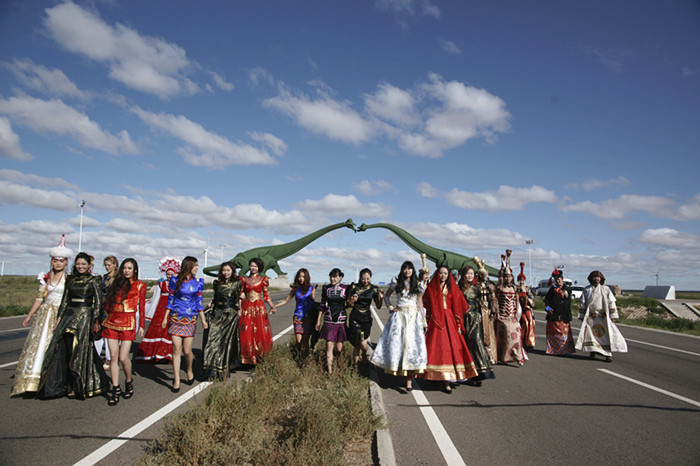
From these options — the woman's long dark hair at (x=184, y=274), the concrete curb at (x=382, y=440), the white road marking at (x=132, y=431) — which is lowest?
the white road marking at (x=132, y=431)

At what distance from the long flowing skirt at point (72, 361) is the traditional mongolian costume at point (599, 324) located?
9.34 m

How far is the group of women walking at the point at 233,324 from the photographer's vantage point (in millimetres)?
6109

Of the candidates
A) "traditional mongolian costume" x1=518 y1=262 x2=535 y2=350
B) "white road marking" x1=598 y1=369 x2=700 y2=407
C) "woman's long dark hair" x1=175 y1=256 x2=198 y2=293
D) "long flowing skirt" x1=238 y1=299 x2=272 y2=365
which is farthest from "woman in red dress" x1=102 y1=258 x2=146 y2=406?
"traditional mongolian costume" x1=518 y1=262 x2=535 y2=350

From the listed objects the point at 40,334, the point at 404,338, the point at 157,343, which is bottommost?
the point at 157,343

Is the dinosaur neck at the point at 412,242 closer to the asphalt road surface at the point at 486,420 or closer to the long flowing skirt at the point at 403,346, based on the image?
the asphalt road surface at the point at 486,420

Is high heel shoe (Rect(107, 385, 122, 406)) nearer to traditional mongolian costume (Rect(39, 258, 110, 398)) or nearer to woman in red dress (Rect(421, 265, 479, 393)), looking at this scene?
traditional mongolian costume (Rect(39, 258, 110, 398))

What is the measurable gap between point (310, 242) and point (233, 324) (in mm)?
19094

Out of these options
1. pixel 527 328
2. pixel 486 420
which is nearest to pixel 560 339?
pixel 527 328

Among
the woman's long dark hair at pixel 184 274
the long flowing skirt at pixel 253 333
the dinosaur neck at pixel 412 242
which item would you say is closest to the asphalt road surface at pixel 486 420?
the long flowing skirt at pixel 253 333

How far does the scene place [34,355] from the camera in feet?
20.0

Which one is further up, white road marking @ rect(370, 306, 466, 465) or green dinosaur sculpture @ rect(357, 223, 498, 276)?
green dinosaur sculpture @ rect(357, 223, 498, 276)

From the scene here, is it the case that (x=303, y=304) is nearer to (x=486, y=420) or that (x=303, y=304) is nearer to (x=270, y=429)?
(x=270, y=429)

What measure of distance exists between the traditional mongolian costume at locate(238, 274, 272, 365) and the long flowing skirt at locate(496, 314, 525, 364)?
4709mm

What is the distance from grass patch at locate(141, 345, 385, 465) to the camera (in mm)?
3746
